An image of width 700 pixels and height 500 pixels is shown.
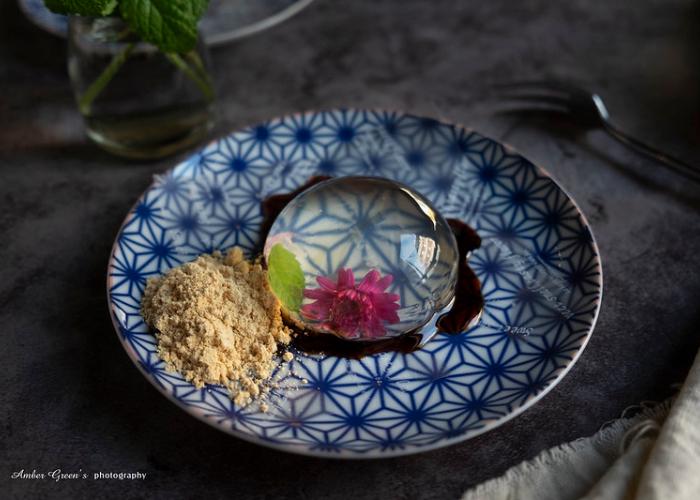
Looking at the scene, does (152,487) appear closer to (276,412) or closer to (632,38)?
(276,412)

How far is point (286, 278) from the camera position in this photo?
→ 0.74 m

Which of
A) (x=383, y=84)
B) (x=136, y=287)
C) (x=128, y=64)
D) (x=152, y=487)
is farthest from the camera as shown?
(x=383, y=84)

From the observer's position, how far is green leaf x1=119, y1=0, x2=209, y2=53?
775mm

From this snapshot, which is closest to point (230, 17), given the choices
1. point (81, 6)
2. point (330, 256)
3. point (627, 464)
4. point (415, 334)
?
point (81, 6)

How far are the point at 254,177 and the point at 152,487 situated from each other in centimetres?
39

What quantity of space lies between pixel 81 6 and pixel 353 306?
40 centimetres

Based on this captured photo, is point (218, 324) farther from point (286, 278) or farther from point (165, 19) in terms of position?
point (165, 19)

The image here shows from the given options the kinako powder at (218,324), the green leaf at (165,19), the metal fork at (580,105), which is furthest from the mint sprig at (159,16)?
the metal fork at (580,105)

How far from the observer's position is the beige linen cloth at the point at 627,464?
22.8 inches

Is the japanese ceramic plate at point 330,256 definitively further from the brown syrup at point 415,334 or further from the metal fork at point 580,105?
the metal fork at point 580,105

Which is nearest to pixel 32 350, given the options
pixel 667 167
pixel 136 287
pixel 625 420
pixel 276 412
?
pixel 136 287

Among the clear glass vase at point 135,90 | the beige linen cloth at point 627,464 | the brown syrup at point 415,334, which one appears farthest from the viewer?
the clear glass vase at point 135,90

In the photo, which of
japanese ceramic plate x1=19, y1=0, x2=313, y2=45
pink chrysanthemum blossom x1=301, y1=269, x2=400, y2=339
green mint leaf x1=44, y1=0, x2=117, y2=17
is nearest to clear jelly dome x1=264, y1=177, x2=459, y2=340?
pink chrysanthemum blossom x1=301, y1=269, x2=400, y2=339

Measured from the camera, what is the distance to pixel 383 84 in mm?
1067
